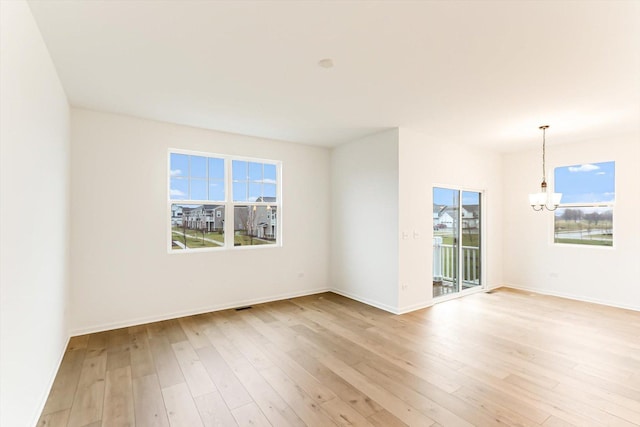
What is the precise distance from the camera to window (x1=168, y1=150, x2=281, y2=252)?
4.48 m

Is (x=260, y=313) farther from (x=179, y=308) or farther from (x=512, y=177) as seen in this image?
(x=512, y=177)

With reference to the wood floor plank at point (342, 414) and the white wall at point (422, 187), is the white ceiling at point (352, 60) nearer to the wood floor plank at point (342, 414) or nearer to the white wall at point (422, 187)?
the white wall at point (422, 187)

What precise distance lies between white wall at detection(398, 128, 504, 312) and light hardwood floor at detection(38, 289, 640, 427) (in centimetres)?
57

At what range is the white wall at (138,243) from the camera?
3.73m

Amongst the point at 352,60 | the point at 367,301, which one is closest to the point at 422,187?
the point at 367,301

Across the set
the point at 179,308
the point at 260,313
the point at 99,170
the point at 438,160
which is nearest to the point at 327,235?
the point at 260,313

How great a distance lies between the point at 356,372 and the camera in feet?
9.24

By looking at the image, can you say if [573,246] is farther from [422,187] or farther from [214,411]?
[214,411]

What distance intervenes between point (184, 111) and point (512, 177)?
610cm

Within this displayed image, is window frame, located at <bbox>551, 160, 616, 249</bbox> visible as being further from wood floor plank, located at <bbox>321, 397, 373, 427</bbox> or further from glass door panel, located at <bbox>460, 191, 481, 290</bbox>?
wood floor plank, located at <bbox>321, 397, 373, 427</bbox>

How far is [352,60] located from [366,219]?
2920 millimetres

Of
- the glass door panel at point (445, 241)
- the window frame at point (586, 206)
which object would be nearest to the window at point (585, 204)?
the window frame at point (586, 206)

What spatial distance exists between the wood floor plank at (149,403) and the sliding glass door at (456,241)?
425 centimetres

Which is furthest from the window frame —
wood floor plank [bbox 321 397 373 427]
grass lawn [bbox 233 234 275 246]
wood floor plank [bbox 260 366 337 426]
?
wood floor plank [bbox 260 366 337 426]
